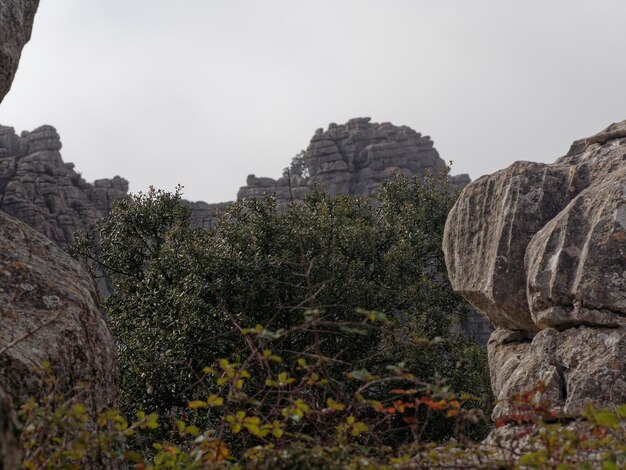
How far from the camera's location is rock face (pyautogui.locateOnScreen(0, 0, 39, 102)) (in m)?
11.0

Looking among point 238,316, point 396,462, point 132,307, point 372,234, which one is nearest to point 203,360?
point 238,316

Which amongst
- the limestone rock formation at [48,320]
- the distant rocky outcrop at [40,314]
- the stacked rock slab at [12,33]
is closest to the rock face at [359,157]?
the stacked rock slab at [12,33]

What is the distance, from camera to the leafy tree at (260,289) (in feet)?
66.8

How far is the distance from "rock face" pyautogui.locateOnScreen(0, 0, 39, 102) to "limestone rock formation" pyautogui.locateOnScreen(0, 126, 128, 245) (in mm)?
50512

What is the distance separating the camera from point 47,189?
66.8 meters

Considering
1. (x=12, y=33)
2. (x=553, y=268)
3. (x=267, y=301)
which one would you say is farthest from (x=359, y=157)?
(x=12, y=33)

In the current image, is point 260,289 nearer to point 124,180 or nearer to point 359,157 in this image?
point 124,180

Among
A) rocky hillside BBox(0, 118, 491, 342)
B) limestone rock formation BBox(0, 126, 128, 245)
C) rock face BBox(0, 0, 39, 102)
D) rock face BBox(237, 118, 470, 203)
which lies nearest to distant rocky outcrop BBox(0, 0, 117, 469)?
rock face BBox(0, 0, 39, 102)

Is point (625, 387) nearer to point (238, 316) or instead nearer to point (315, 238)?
point (238, 316)

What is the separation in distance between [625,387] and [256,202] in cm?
1510

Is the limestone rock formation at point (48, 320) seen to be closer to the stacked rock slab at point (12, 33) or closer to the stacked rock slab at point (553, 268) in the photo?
the stacked rock slab at point (12, 33)

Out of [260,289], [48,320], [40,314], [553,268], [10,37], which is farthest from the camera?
[260,289]

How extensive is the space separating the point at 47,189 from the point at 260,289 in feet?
164

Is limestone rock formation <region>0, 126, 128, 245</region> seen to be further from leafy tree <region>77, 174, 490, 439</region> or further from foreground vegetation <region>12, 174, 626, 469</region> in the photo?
foreground vegetation <region>12, 174, 626, 469</region>
